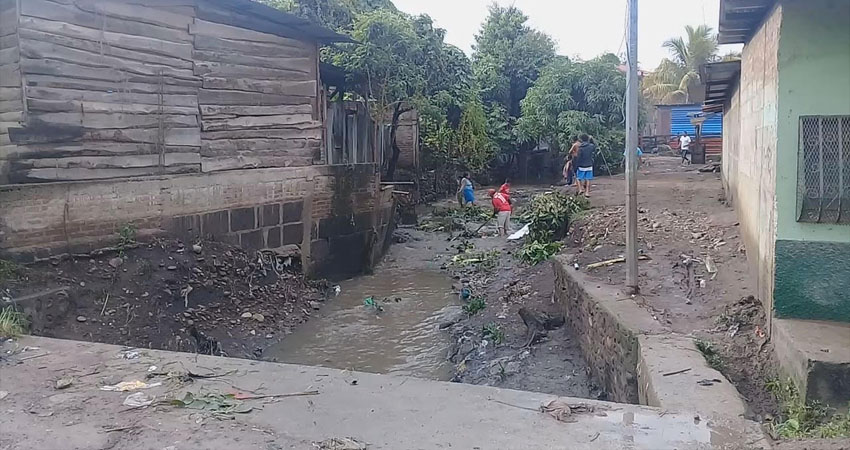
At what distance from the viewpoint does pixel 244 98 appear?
1082 cm

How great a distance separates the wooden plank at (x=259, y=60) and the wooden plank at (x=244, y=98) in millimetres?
453

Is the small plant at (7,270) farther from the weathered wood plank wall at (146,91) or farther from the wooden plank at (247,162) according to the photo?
the wooden plank at (247,162)

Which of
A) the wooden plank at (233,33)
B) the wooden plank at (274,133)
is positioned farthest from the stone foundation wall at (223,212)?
the wooden plank at (233,33)

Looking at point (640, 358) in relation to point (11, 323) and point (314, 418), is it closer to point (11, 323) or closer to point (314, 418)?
point (314, 418)

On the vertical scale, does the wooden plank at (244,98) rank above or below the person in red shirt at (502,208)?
above

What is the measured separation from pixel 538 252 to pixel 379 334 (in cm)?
360

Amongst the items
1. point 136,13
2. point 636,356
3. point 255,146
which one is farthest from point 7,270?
point 636,356

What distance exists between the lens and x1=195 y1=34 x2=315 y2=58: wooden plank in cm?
1010

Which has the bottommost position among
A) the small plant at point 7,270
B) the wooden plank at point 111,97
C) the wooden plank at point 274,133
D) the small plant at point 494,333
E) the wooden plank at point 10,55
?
the small plant at point 494,333

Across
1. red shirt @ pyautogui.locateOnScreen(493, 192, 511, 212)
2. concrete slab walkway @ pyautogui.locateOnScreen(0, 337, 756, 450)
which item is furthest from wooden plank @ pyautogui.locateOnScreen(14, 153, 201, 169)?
red shirt @ pyautogui.locateOnScreen(493, 192, 511, 212)

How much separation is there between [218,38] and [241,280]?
11.9 ft

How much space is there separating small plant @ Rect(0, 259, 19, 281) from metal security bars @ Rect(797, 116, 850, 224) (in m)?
7.42

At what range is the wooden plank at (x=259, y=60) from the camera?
10130 millimetres

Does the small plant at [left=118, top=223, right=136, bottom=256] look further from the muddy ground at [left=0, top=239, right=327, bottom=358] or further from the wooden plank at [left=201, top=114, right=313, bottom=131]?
the wooden plank at [left=201, top=114, right=313, bottom=131]
